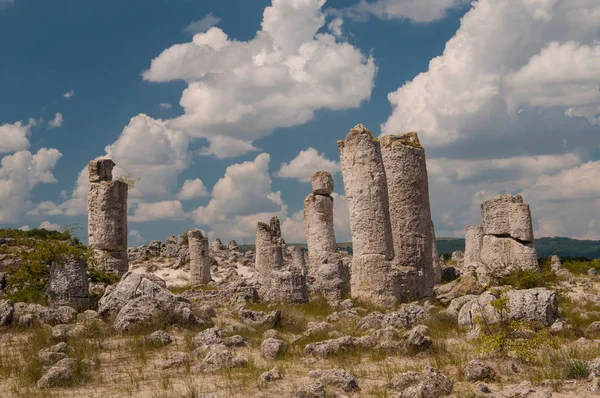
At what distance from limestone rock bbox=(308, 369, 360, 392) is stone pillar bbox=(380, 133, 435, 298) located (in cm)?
897

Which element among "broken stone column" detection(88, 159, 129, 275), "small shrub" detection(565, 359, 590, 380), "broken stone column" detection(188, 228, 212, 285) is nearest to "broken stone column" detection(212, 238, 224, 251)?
"broken stone column" detection(188, 228, 212, 285)

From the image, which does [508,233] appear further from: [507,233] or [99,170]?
[99,170]

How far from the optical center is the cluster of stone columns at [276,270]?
646 inches

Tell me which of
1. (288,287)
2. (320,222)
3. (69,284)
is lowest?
(288,287)

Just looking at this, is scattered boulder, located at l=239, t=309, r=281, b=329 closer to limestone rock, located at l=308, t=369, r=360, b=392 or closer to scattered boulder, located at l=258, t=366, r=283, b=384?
scattered boulder, located at l=258, t=366, r=283, b=384

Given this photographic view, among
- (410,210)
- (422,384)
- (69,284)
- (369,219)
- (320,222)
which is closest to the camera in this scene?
(422,384)

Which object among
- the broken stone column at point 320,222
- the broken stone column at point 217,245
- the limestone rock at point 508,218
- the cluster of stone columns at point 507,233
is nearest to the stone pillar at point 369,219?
the broken stone column at point 320,222

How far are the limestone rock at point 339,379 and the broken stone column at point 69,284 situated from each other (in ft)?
26.9

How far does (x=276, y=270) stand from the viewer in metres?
17.5

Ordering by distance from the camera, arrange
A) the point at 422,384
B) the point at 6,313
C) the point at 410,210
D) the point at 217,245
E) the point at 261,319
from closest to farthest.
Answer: the point at 422,384 < the point at 6,313 < the point at 261,319 < the point at 410,210 < the point at 217,245

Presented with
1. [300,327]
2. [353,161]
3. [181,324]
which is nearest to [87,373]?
[181,324]

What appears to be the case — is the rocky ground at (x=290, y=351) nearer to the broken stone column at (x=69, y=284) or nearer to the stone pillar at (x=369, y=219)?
the broken stone column at (x=69, y=284)

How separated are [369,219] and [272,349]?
23.9 ft

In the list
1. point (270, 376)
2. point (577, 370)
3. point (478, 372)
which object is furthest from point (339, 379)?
point (577, 370)
